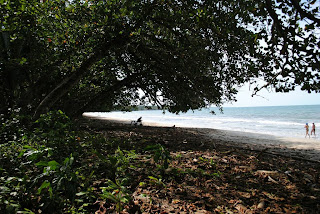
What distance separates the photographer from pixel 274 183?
3.06 metres

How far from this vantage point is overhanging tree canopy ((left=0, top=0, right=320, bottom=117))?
3744 millimetres

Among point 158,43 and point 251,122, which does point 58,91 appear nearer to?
point 158,43

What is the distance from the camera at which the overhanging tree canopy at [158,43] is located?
3.74 m

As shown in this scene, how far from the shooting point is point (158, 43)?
7230mm

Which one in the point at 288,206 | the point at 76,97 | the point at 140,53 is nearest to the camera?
the point at 288,206

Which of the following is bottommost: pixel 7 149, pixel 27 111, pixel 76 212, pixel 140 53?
pixel 76 212

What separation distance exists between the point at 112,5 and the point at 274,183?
554 cm

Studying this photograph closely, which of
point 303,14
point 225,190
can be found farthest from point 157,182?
point 303,14

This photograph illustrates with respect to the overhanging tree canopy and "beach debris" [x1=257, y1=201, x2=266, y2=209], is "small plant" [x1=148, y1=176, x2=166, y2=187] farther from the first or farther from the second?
the overhanging tree canopy

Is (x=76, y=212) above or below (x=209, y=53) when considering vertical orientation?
below

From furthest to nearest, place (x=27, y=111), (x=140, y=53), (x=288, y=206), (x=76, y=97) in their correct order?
(x=76, y=97), (x=140, y=53), (x=27, y=111), (x=288, y=206)

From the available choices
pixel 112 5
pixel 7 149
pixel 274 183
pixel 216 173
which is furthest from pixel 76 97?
pixel 274 183

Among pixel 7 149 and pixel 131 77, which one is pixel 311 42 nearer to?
→ pixel 7 149

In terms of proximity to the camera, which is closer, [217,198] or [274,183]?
[217,198]
